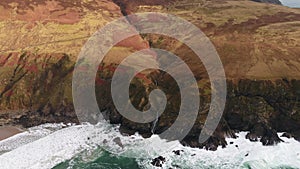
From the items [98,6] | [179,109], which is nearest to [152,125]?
[179,109]

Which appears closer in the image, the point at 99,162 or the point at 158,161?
the point at 158,161

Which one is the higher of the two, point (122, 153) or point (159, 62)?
point (159, 62)

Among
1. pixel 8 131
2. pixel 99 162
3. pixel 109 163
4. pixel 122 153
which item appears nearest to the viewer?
pixel 109 163

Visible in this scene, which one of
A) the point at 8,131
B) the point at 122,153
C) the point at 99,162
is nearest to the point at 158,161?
the point at 122,153

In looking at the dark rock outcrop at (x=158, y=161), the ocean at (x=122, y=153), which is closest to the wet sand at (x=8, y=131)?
the ocean at (x=122, y=153)

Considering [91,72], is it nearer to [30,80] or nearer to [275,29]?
[30,80]

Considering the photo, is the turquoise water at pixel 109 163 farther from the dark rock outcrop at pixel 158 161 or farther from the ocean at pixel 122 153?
the dark rock outcrop at pixel 158 161

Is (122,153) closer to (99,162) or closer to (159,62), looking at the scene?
(99,162)
